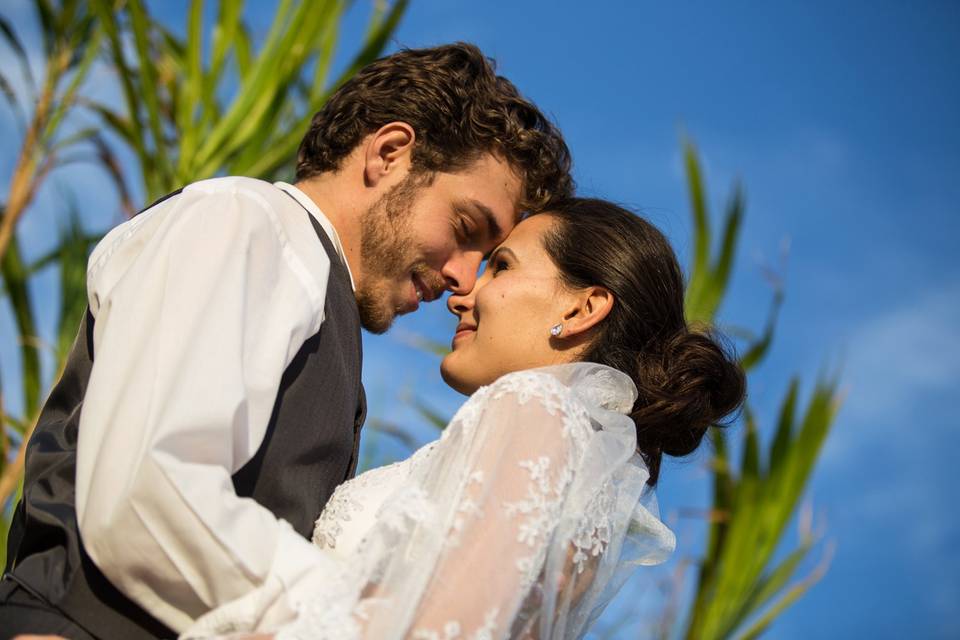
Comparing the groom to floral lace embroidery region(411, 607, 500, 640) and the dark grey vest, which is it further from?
floral lace embroidery region(411, 607, 500, 640)

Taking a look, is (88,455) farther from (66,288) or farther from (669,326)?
(66,288)

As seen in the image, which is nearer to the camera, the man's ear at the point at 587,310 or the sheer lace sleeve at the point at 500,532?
the sheer lace sleeve at the point at 500,532

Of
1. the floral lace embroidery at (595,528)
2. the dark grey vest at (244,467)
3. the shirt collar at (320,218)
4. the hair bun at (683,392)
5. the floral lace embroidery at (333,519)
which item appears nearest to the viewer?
the dark grey vest at (244,467)

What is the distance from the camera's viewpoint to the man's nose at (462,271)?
8.66ft

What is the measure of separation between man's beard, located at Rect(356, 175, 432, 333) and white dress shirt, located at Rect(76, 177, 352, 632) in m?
0.70

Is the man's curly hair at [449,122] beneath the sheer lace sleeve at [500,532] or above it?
above

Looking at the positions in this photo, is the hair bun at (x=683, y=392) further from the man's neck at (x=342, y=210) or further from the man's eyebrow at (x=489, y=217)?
the man's neck at (x=342, y=210)

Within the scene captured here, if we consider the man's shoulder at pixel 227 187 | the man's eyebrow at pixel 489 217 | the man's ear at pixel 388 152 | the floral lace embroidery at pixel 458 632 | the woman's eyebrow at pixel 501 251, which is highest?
the man's shoulder at pixel 227 187

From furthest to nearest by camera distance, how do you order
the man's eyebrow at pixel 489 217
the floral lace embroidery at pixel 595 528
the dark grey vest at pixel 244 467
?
the man's eyebrow at pixel 489 217
the floral lace embroidery at pixel 595 528
the dark grey vest at pixel 244 467

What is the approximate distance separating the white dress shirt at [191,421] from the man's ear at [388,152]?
79cm

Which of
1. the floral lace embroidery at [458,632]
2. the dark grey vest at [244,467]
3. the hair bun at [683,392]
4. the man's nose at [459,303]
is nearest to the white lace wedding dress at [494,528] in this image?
the floral lace embroidery at [458,632]

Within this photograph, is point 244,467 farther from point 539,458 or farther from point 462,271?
point 462,271

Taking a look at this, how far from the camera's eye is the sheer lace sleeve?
1.61m

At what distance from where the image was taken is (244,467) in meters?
1.79
